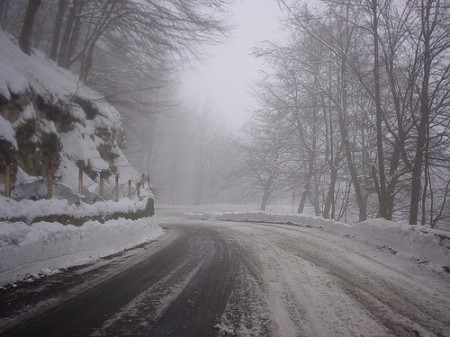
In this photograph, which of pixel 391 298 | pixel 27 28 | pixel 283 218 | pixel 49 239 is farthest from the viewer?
pixel 283 218

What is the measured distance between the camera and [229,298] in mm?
4195

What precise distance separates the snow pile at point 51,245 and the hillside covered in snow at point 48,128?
1.14 meters

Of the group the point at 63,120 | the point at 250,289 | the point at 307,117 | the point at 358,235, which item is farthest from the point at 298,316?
the point at 307,117

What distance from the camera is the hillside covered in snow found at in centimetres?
754

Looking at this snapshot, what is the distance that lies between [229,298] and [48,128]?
27.3 feet

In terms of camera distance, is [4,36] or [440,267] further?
[4,36]

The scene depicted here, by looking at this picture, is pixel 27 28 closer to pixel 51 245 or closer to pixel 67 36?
pixel 67 36

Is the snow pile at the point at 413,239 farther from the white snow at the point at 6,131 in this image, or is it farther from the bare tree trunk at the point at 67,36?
the bare tree trunk at the point at 67,36

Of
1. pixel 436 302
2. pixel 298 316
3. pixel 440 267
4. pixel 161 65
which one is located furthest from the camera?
pixel 161 65

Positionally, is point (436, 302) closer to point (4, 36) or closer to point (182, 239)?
point (182, 239)

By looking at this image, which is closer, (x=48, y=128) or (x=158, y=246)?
(x=158, y=246)

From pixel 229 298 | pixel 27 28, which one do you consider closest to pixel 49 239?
pixel 229 298

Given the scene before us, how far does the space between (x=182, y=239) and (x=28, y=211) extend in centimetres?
505

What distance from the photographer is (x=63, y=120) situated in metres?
11.0
